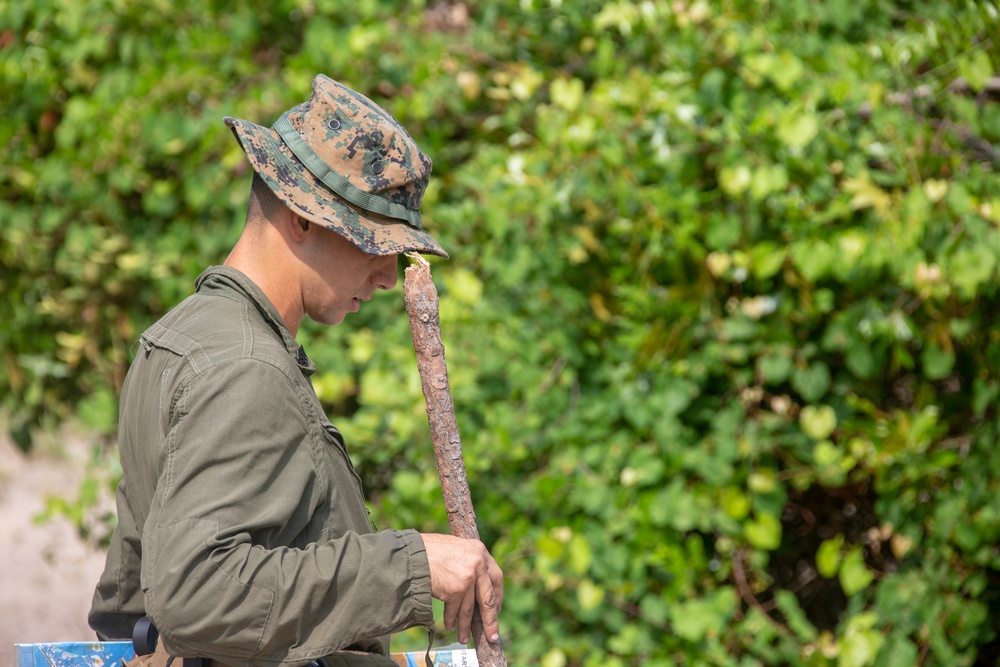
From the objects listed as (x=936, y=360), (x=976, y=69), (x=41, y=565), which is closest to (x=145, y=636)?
(x=936, y=360)

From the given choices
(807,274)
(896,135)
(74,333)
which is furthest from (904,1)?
(74,333)

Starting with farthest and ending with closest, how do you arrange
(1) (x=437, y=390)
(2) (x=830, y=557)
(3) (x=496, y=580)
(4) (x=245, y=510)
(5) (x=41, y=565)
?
1. (5) (x=41, y=565)
2. (2) (x=830, y=557)
3. (1) (x=437, y=390)
4. (3) (x=496, y=580)
5. (4) (x=245, y=510)

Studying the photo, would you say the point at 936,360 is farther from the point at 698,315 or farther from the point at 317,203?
the point at 317,203

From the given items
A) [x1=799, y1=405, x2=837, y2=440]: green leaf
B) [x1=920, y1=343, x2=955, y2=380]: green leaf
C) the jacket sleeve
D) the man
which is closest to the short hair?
the man

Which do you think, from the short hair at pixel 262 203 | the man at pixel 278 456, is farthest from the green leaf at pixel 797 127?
the short hair at pixel 262 203

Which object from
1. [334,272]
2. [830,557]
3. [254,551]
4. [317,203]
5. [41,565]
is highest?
[317,203]

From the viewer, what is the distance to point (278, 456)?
147 cm

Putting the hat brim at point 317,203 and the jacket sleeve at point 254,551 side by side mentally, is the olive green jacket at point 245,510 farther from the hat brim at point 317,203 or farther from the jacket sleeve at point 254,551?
the hat brim at point 317,203

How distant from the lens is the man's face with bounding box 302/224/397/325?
1.70 m

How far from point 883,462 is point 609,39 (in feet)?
5.29

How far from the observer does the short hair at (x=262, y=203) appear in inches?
66.6

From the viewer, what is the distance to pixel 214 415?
1450 mm

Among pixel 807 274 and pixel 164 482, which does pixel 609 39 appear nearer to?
pixel 807 274

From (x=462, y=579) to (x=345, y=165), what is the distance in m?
0.65
